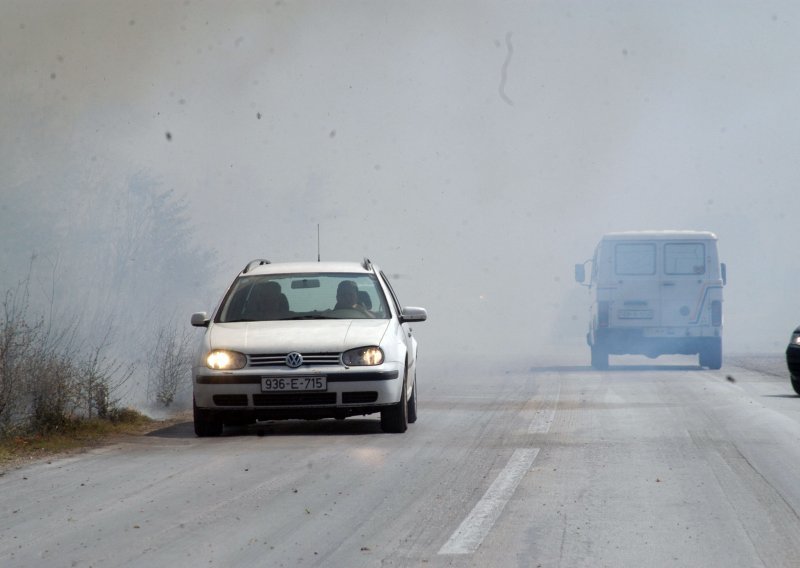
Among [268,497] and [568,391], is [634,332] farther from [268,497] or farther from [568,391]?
[268,497]

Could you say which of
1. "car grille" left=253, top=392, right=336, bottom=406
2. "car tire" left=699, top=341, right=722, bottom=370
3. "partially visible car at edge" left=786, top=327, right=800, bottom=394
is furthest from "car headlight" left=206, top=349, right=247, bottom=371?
"car tire" left=699, top=341, right=722, bottom=370

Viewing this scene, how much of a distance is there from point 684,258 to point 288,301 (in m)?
15.4

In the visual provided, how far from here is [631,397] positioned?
1803cm

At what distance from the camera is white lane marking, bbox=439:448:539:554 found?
6.66 meters

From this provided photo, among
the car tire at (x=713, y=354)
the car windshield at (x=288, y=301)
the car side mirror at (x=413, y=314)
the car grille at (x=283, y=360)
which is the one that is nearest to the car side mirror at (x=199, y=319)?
the car windshield at (x=288, y=301)

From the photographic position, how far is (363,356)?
1234cm

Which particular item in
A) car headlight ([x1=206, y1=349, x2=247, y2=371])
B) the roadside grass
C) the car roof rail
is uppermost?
the car roof rail

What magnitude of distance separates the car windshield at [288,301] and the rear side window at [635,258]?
562 inches

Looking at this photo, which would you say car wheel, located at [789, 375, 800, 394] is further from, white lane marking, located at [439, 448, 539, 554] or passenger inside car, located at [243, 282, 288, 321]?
white lane marking, located at [439, 448, 539, 554]

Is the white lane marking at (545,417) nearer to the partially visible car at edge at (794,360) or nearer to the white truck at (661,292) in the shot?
the partially visible car at edge at (794,360)

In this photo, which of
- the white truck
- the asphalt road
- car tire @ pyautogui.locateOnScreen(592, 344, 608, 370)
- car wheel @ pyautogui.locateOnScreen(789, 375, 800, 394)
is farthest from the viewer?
car tire @ pyautogui.locateOnScreen(592, 344, 608, 370)

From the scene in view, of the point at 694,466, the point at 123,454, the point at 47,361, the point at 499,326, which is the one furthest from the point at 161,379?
the point at 499,326

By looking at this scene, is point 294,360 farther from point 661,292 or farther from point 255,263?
point 661,292

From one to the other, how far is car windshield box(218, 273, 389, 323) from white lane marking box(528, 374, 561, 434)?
6.12ft
